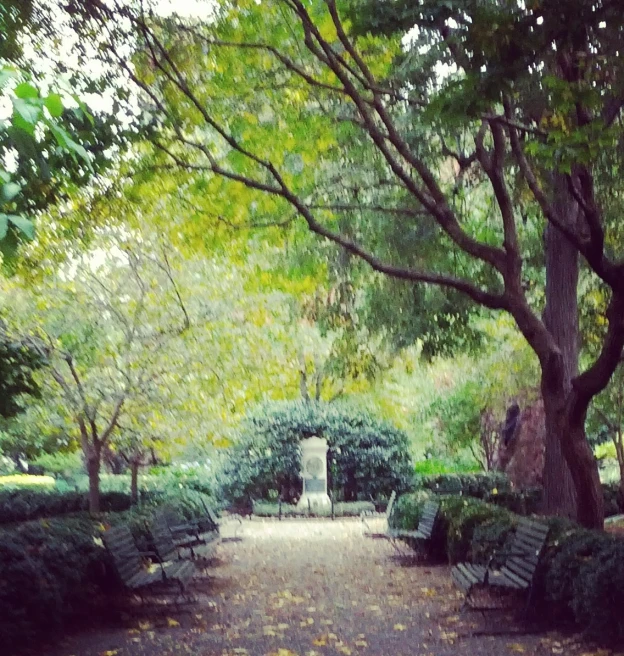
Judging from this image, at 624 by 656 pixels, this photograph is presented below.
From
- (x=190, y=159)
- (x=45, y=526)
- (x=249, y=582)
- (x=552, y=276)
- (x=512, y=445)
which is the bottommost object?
(x=249, y=582)

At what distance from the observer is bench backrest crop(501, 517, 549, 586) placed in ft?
24.7

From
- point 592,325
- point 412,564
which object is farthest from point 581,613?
point 592,325

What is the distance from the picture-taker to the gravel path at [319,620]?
6859 mm

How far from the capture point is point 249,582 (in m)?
11.0

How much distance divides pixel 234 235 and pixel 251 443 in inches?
534

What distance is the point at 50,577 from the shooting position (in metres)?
7.08

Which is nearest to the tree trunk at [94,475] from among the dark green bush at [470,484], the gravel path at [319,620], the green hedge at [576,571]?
the gravel path at [319,620]

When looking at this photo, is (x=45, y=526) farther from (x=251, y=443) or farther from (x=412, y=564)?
(x=251, y=443)

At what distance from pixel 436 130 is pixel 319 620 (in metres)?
6.10

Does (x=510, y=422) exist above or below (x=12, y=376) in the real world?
above

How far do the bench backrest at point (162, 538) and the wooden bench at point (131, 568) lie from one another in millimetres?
278

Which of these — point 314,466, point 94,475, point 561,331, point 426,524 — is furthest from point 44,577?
point 314,466

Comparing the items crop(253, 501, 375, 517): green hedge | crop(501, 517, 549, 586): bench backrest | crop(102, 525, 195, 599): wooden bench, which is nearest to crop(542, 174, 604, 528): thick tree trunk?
crop(501, 517, 549, 586): bench backrest

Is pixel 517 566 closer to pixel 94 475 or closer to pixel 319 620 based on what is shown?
pixel 319 620
